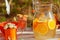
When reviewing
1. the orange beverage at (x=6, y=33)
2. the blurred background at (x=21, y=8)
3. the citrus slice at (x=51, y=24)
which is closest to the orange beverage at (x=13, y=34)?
the orange beverage at (x=6, y=33)

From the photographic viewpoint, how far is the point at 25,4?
4.25ft

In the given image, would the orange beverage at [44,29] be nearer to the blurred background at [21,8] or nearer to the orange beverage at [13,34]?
the orange beverage at [13,34]

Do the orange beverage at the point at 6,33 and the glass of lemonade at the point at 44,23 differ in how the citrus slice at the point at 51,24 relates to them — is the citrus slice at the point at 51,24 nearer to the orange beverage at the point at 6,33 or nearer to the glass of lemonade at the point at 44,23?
the glass of lemonade at the point at 44,23

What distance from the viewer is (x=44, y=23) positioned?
0.91 m

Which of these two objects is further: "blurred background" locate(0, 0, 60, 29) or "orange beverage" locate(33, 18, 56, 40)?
"blurred background" locate(0, 0, 60, 29)

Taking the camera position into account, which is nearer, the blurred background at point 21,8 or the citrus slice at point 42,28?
the citrus slice at point 42,28

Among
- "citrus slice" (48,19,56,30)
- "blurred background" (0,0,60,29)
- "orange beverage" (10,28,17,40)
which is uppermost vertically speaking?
"blurred background" (0,0,60,29)

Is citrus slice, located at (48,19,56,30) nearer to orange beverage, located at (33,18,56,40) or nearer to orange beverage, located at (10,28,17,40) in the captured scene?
orange beverage, located at (33,18,56,40)

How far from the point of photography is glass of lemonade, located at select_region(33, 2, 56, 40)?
3.00ft

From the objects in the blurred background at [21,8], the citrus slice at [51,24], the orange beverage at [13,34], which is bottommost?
the orange beverage at [13,34]

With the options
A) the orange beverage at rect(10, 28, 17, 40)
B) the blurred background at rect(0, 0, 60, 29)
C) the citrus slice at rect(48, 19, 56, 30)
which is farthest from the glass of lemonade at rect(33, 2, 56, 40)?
the blurred background at rect(0, 0, 60, 29)

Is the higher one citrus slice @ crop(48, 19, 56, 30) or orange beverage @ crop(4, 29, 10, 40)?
citrus slice @ crop(48, 19, 56, 30)

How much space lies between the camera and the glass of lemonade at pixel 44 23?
916mm

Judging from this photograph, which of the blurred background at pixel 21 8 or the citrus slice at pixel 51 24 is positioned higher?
the blurred background at pixel 21 8
